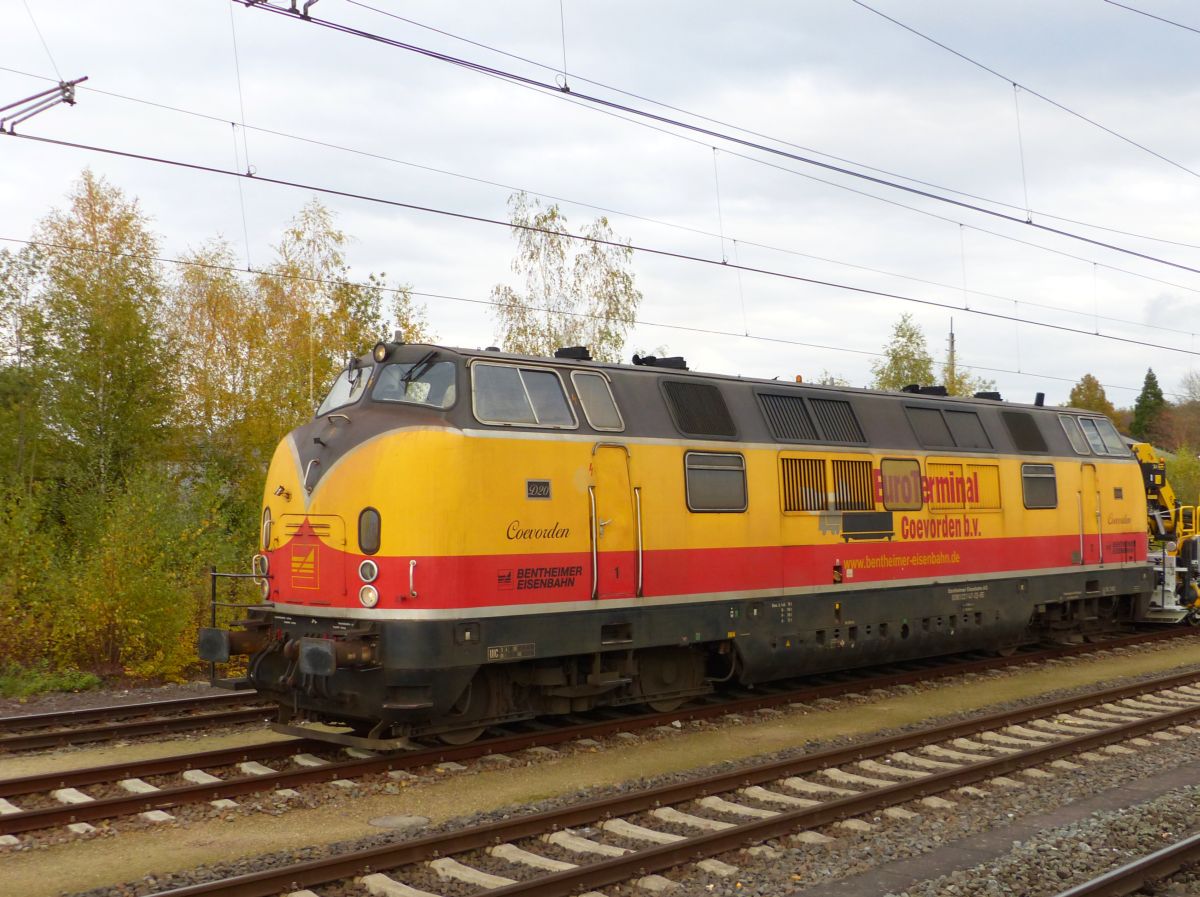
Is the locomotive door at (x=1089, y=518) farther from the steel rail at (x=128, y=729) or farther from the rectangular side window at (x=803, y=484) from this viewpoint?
the steel rail at (x=128, y=729)

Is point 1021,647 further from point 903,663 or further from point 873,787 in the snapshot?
point 873,787

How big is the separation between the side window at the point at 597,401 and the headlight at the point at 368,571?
254 centimetres

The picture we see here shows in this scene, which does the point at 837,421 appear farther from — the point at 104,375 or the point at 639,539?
the point at 104,375

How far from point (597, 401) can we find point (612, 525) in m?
1.24

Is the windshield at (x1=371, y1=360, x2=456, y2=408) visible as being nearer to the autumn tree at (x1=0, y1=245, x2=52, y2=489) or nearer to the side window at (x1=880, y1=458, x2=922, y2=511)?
the side window at (x1=880, y1=458, x2=922, y2=511)

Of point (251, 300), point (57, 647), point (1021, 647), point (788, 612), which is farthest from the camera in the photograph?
point (251, 300)

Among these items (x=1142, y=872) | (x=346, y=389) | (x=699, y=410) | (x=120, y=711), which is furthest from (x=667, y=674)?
(x=120, y=711)

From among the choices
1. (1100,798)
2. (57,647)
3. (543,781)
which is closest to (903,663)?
(1100,798)

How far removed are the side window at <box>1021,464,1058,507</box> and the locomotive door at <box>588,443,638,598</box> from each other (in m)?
7.40

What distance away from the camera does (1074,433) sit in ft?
52.6

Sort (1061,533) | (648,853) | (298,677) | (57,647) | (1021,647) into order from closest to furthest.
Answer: (648,853), (298,677), (57,647), (1061,533), (1021,647)

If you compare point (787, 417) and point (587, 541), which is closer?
point (587, 541)

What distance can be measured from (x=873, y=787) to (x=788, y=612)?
308 cm

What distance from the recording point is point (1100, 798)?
8430mm
